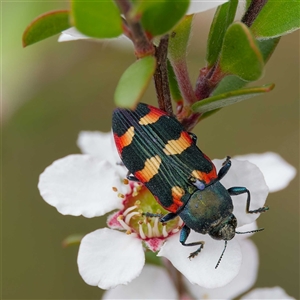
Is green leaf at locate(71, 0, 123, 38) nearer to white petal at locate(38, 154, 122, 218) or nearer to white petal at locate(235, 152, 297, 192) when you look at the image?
white petal at locate(38, 154, 122, 218)

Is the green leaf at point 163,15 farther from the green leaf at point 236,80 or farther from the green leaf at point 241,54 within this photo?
the green leaf at point 236,80

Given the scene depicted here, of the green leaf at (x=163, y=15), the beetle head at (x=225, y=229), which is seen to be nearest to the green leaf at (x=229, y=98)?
the green leaf at (x=163, y=15)

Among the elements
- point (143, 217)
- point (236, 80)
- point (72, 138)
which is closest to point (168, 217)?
point (143, 217)

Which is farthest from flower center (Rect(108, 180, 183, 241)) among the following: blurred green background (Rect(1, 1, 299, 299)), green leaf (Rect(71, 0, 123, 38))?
blurred green background (Rect(1, 1, 299, 299))

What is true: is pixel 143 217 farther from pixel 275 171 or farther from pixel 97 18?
pixel 97 18

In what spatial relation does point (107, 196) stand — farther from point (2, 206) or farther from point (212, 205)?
point (2, 206)

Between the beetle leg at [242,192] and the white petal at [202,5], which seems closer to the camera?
the white petal at [202,5]

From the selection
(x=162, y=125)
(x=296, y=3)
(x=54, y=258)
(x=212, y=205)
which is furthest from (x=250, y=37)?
(x=54, y=258)
